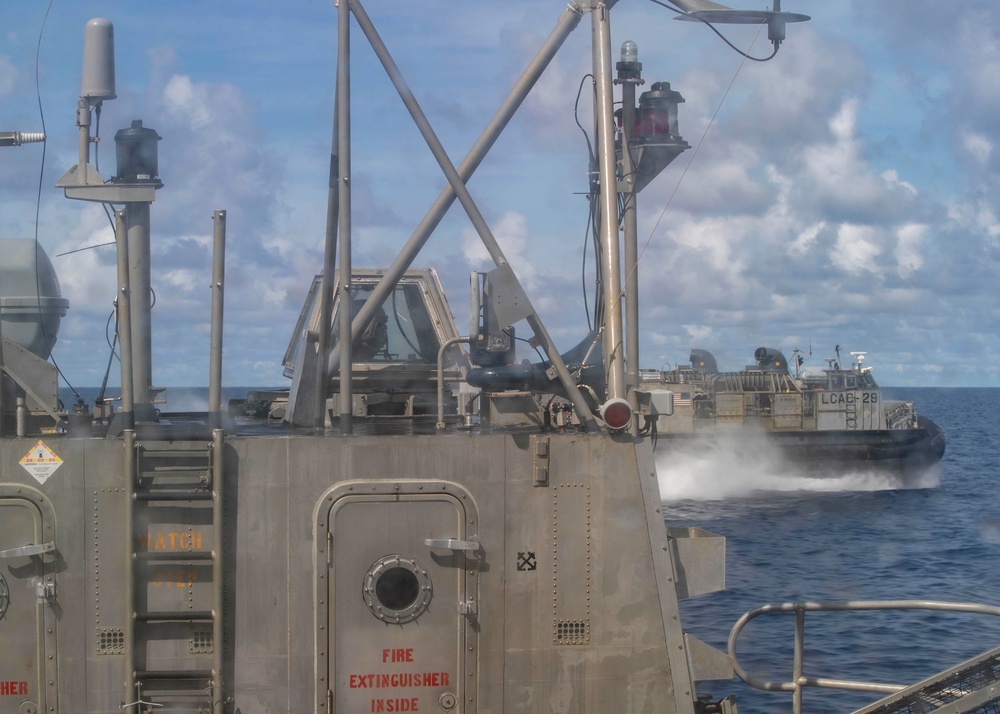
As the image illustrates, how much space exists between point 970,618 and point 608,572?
62.7ft

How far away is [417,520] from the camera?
6.00 metres

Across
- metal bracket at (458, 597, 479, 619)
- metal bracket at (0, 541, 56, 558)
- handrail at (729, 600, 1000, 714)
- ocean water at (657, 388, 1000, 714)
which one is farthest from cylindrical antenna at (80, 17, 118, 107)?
ocean water at (657, 388, 1000, 714)

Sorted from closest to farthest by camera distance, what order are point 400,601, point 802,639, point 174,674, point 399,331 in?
point 174,674 → point 400,601 → point 802,639 → point 399,331

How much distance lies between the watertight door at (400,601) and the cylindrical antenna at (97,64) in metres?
3.04

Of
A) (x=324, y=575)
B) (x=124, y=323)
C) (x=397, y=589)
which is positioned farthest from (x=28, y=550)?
(x=397, y=589)

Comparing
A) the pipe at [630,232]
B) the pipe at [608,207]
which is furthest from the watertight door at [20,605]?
the pipe at [630,232]

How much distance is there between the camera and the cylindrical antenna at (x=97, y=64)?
22.1 ft

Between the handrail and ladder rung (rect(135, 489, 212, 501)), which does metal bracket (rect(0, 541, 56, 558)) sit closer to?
ladder rung (rect(135, 489, 212, 501))

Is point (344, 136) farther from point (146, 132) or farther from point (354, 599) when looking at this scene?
point (354, 599)

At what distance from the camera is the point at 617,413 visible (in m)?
6.05

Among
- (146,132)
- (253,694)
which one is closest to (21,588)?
(253,694)

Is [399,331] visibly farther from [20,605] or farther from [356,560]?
[20,605]

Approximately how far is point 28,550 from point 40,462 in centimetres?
48

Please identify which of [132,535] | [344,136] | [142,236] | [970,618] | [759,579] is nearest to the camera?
[132,535]
